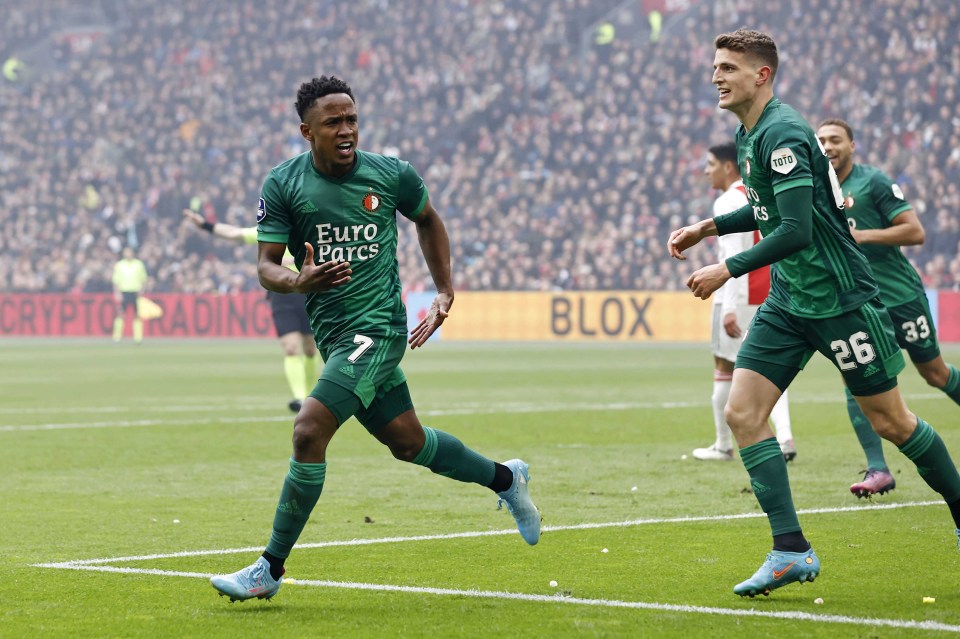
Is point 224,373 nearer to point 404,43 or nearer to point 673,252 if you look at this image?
point 673,252

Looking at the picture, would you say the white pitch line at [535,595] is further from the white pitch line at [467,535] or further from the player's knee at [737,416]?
the player's knee at [737,416]

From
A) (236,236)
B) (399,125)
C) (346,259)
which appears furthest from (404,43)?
(346,259)

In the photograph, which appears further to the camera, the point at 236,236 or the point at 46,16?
the point at 46,16

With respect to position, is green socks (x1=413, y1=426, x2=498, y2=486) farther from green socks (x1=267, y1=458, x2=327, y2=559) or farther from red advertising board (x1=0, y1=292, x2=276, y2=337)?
red advertising board (x1=0, y1=292, x2=276, y2=337)

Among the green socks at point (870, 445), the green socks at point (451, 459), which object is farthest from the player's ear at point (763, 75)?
the green socks at point (870, 445)

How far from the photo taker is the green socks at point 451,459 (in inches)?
254

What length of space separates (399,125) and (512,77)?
3.55 meters

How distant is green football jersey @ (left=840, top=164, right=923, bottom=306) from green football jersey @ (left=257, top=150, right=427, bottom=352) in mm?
3738

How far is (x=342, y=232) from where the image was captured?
20.3 ft

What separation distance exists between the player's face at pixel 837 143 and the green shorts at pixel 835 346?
3.06 meters

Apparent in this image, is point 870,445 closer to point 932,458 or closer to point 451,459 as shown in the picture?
point 932,458

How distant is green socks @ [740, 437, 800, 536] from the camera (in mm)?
5871

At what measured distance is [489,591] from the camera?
596 centimetres

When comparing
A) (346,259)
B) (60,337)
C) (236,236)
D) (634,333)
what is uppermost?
(346,259)
